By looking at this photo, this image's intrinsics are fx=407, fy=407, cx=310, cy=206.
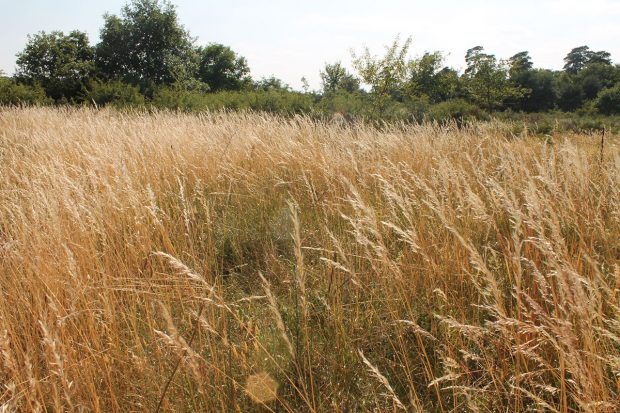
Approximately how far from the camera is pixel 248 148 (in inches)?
188

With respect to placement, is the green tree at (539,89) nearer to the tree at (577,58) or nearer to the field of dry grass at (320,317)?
the field of dry grass at (320,317)

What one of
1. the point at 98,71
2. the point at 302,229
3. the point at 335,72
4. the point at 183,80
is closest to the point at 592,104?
the point at 335,72

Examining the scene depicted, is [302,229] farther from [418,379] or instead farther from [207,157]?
[207,157]

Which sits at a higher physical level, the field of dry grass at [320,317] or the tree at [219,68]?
the tree at [219,68]

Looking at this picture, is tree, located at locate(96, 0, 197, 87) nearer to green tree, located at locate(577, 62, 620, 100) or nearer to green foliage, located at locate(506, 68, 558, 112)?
green foliage, located at locate(506, 68, 558, 112)

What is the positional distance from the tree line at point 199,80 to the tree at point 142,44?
2.5 inches

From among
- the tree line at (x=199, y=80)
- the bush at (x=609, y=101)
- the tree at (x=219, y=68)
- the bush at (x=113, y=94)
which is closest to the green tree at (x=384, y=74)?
the tree line at (x=199, y=80)

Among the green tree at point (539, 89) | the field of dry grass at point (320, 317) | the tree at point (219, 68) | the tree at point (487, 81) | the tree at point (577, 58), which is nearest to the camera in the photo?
the field of dry grass at point (320, 317)

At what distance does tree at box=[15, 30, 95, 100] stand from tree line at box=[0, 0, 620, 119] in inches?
2.1

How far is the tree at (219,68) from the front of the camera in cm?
3550

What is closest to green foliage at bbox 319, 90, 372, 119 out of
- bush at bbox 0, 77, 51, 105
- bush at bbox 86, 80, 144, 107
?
bush at bbox 86, 80, 144, 107

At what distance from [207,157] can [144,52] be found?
89.4ft

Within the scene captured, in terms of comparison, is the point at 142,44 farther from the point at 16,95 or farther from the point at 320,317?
the point at 320,317

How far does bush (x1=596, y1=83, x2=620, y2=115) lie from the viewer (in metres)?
36.9
